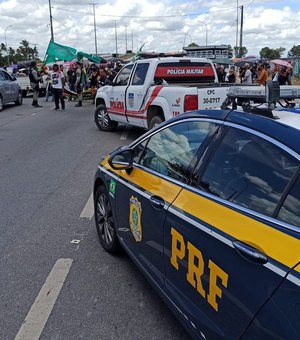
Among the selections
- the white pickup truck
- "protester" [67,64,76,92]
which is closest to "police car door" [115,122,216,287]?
the white pickup truck

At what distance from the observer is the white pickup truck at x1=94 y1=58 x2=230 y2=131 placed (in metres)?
8.38

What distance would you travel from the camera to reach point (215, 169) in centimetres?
255

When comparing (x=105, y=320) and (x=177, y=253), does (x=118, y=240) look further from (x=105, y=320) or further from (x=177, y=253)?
(x=177, y=253)

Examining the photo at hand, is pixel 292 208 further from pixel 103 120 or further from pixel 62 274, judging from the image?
pixel 103 120

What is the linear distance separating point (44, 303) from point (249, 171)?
2.01 metres

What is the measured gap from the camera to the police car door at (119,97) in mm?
11211

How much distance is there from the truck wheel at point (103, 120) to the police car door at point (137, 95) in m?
1.86

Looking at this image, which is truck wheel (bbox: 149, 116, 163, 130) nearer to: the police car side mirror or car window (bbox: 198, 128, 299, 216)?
the police car side mirror

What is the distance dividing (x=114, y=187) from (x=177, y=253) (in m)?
1.38

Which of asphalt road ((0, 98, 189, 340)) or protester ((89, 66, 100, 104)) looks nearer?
asphalt road ((0, 98, 189, 340))

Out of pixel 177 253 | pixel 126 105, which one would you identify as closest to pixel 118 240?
pixel 177 253

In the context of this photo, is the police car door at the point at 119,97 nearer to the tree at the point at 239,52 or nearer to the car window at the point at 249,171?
the car window at the point at 249,171

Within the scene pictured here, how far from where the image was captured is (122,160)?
3.66m

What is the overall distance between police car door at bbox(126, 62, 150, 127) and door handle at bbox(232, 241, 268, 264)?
8164mm
